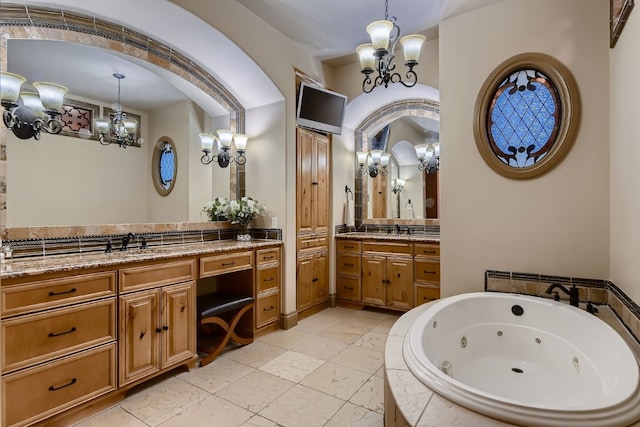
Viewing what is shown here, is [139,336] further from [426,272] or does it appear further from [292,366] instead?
→ [426,272]

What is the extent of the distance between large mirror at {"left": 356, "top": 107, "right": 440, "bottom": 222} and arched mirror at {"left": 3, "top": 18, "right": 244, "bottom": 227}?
214 centimetres

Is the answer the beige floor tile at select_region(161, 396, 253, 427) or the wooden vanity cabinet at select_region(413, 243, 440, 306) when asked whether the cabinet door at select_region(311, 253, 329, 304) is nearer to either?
the wooden vanity cabinet at select_region(413, 243, 440, 306)

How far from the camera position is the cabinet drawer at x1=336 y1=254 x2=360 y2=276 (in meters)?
4.29

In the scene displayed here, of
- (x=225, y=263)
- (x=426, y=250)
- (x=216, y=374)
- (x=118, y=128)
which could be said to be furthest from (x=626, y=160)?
(x=118, y=128)

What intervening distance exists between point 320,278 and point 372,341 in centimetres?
116

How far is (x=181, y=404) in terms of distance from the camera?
7.22ft

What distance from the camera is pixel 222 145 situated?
3539 mm

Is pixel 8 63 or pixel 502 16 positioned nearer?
pixel 8 63

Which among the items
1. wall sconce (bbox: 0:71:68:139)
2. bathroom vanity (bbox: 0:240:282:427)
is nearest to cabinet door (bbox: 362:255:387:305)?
bathroom vanity (bbox: 0:240:282:427)

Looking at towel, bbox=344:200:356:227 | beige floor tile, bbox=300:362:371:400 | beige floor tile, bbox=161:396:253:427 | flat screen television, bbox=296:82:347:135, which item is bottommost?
beige floor tile, bbox=161:396:253:427

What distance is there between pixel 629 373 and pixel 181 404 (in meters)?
2.39

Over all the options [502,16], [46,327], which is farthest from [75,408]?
[502,16]

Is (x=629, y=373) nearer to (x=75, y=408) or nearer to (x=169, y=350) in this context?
(x=169, y=350)

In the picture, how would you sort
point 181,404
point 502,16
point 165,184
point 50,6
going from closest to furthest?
point 181,404
point 50,6
point 502,16
point 165,184
